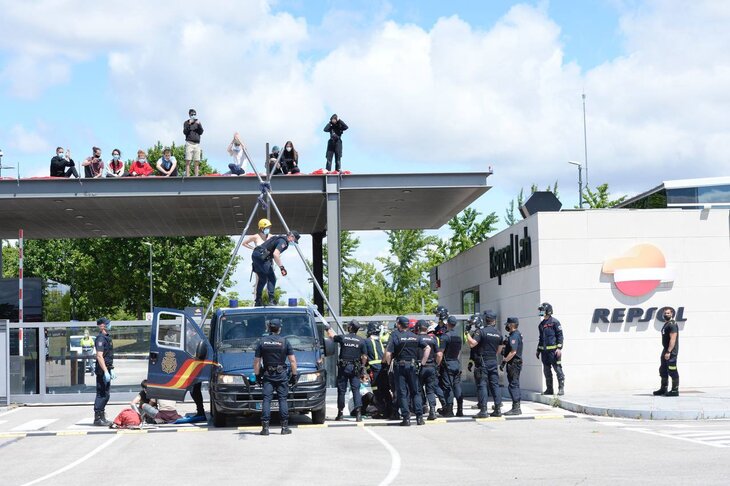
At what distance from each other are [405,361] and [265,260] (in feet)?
17.2

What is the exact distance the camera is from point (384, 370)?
1908cm

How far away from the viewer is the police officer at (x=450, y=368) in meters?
19.2

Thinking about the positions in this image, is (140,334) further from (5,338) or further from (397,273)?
(397,273)

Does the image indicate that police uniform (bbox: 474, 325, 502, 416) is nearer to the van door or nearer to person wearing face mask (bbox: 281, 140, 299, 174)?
the van door

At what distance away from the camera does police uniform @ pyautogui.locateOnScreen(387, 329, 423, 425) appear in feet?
58.6

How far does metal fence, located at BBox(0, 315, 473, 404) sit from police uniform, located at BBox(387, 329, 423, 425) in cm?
777

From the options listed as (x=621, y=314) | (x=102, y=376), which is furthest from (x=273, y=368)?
(x=621, y=314)

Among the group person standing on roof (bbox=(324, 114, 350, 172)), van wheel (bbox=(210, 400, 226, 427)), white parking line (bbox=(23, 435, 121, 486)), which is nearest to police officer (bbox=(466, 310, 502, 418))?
van wheel (bbox=(210, 400, 226, 427))

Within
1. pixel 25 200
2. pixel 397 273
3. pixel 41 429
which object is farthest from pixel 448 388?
pixel 397 273

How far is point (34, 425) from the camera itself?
1997 cm

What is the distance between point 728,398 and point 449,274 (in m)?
17.0

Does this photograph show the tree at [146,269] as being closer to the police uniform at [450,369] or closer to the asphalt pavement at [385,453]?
the asphalt pavement at [385,453]

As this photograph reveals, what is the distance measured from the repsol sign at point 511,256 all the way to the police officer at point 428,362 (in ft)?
21.2

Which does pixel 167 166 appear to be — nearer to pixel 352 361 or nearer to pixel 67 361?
pixel 67 361
